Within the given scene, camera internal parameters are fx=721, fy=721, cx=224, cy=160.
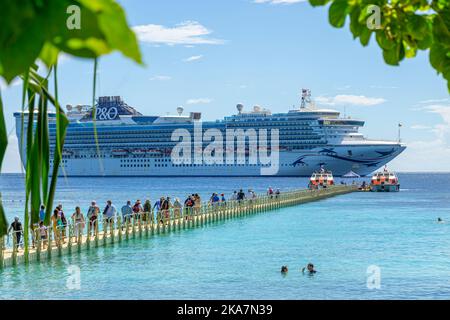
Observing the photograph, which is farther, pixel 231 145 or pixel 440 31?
pixel 231 145

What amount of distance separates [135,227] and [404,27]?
21.2m

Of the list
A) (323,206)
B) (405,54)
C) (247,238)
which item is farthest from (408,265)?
(323,206)

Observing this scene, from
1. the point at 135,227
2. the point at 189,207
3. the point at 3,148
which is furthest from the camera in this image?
the point at 189,207

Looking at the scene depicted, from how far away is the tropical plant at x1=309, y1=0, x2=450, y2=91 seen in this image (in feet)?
4.35

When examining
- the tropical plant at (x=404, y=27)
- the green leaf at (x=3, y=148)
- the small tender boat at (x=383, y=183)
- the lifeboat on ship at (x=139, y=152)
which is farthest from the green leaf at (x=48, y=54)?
the lifeboat on ship at (x=139, y=152)

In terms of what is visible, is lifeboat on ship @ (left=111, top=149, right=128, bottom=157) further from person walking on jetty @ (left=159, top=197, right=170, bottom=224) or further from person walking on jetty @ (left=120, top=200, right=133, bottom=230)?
person walking on jetty @ (left=120, top=200, right=133, bottom=230)

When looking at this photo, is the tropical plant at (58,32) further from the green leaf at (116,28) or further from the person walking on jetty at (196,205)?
the person walking on jetty at (196,205)

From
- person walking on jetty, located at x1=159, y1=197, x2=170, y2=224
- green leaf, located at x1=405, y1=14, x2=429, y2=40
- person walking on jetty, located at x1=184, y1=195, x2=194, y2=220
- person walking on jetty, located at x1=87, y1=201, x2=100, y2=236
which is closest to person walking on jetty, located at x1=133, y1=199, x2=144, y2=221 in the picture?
person walking on jetty, located at x1=159, y1=197, x2=170, y2=224

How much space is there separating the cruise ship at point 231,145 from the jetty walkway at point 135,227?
4041 centimetres

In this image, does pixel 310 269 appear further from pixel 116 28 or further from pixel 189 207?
pixel 116 28

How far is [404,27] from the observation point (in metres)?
1.40

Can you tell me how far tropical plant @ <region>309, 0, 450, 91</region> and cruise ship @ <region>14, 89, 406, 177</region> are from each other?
260 ft

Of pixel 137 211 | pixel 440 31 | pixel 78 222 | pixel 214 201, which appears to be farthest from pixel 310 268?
pixel 440 31
